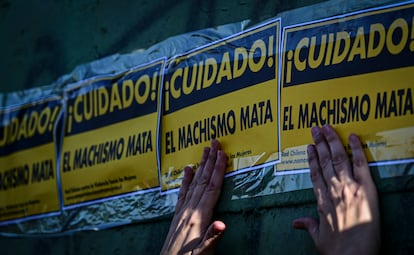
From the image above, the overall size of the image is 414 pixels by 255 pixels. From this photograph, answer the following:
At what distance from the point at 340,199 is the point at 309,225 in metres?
0.19

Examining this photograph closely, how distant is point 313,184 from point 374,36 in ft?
2.02

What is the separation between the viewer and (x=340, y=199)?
3.16 m

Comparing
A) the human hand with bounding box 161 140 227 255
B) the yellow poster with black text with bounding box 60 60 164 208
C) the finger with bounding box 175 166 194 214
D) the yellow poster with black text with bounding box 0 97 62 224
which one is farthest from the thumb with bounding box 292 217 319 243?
the yellow poster with black text with bounding box 0 97 62 224

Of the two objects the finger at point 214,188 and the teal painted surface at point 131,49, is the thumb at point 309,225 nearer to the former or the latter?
the teal painted surface at point 131,49

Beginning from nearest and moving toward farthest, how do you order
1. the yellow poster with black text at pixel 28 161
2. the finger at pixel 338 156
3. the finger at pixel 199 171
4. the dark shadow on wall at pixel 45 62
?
the finger at pixel 338 156
the finger at pixel 199 171
the yellow poster with black text at pixel 28 161
the dark shadow on wall at pixel 45 62

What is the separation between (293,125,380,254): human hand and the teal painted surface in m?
0.09

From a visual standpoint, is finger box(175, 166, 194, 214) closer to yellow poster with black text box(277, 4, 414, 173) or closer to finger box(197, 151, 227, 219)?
finger box(197, 151, 227, 219)

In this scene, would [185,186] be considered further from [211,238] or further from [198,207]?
[211,238]

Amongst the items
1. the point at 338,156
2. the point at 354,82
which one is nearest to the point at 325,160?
the point at 338,156

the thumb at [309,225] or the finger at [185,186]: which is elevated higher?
the finger at [185,186]

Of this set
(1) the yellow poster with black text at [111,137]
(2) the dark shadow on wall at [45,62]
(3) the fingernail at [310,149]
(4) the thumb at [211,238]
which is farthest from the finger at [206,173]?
(2) the dark shadow on wall at [45,62]

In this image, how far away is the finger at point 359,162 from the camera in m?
3.15

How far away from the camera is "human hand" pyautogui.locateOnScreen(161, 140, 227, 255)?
12.1ft

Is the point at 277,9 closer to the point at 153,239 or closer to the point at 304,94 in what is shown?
the point at 304,94
